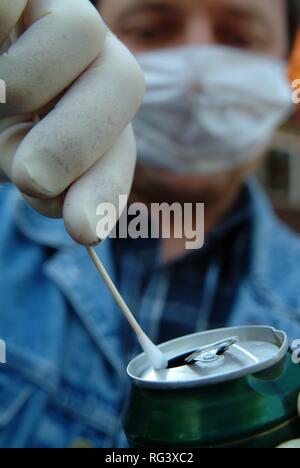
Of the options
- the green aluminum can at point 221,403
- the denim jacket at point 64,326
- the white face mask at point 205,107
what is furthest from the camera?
the white face mask at point 205,107

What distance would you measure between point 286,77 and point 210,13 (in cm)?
33

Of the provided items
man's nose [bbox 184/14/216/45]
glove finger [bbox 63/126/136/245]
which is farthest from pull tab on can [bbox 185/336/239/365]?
man's nose [bbox 184/14/216/45]

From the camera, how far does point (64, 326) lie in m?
1.70

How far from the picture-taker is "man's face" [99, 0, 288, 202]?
1794 mm

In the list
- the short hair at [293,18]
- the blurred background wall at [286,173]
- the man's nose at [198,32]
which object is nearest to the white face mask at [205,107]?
the man's nose at [198,32]

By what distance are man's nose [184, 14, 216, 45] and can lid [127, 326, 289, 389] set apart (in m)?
1.25

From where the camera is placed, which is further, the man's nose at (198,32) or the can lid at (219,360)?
the man's nose at (198,32)

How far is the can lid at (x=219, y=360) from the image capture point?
2.14 feet

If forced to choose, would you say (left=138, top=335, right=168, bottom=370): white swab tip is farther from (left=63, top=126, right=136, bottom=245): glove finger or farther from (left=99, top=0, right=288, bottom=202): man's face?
(left=99, top=0, right=288, bottom=202): man's face

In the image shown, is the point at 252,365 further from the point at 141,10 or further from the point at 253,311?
the point at 141,10

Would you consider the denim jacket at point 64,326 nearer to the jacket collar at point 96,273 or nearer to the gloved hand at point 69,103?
the jacket collar at point 96,273

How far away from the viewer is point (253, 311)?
1729mm

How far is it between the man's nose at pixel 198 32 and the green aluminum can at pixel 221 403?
4.19 feet
